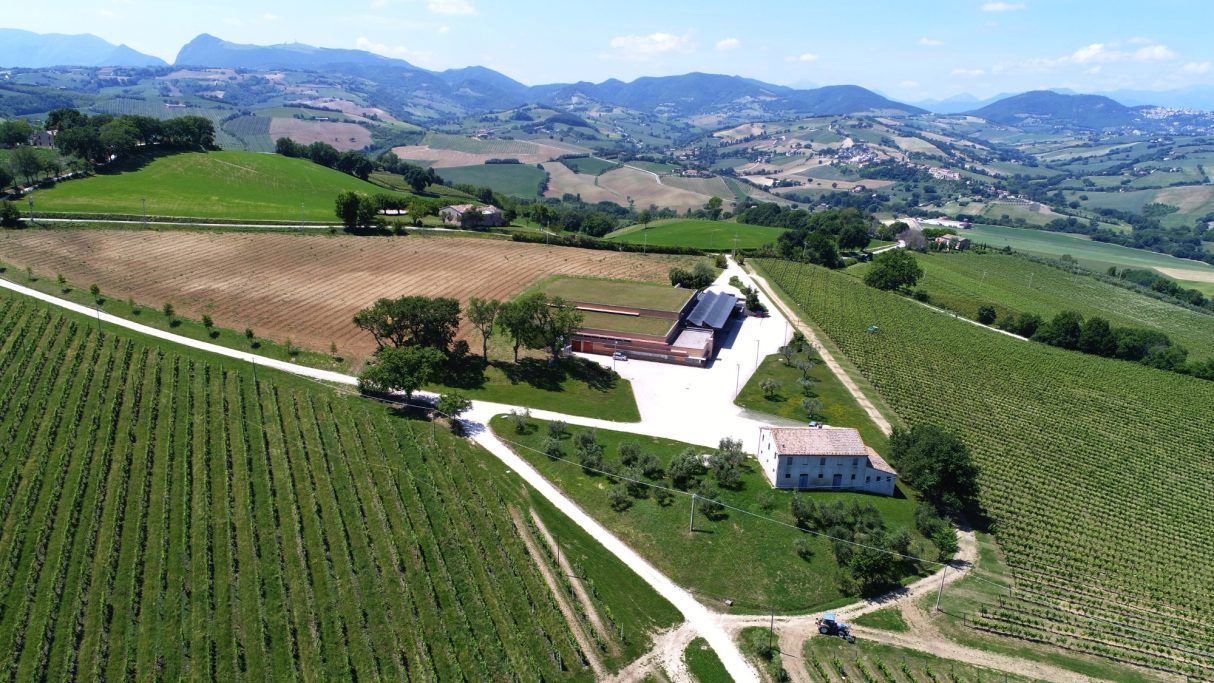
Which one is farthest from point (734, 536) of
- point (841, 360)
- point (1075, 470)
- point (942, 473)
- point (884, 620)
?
point (841, 360)

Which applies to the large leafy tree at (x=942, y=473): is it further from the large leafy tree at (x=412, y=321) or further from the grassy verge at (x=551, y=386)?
the large leafy tree at (x=412, y=321)

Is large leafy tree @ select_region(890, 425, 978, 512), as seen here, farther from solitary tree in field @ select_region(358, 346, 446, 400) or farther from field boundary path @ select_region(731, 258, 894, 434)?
solitary tree in field @ select_region(358, 346, 446, 400)

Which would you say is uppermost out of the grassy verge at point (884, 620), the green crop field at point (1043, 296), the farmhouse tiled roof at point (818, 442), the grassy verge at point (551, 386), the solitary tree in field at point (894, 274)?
the solitary tree in field at point (894, 274)

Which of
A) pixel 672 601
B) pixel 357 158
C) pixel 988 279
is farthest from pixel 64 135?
pixel 988 279

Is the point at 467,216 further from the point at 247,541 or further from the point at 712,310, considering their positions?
the point at 247,541

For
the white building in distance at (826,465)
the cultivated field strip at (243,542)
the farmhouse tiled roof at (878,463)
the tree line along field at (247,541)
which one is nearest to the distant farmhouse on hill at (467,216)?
the tree line along field at (247,541)

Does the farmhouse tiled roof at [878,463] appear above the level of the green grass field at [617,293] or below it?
below
